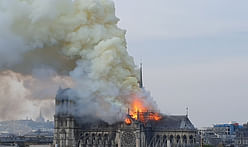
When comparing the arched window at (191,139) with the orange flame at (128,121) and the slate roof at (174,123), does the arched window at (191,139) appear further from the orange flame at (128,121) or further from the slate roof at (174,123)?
the orange flame at (128,121)

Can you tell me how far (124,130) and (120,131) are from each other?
0.98 meters

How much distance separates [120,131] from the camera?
371ft

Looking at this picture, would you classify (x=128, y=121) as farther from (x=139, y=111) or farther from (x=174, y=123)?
(x=174, y=123)

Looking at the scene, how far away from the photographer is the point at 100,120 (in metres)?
119

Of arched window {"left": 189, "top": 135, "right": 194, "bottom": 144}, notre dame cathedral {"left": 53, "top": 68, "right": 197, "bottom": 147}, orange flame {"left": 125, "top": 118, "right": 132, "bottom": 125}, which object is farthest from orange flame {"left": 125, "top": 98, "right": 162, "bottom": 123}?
arched window {"left": 189, "top": 135, "right": 194, "bottom": 144}

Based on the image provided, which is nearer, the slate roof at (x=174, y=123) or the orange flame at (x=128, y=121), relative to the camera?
the orange flame at (x=128, y=121)

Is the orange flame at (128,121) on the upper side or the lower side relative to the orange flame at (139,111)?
lower

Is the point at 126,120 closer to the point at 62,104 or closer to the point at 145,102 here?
the point at 145,102

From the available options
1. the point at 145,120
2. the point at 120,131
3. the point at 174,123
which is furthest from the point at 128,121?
the point at 174,123

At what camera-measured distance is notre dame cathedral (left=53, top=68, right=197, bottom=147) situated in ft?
365

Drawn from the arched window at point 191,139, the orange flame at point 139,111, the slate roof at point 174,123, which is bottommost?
the arched window at point 191,139

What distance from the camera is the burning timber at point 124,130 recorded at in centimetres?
11088

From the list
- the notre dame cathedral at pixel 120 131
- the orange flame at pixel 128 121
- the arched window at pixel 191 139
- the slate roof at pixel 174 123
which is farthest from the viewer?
the slate roof at pixel 174 123

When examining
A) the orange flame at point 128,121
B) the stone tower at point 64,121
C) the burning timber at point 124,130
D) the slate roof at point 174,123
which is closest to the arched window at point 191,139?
the burning timber at point 124,130
